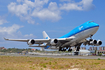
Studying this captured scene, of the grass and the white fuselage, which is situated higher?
the white fuselage

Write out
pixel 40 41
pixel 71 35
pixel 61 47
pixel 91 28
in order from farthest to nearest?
pixel 61 47 → pixel 40 41 → pixel 71 35 → pixel 91 28

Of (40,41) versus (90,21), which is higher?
(90,21)

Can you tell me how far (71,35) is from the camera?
1784 inches

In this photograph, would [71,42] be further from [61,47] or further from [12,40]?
[12,40]

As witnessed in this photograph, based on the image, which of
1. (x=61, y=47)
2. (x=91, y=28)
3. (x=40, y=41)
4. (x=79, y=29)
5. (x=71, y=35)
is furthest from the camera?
(x=61, y=47)

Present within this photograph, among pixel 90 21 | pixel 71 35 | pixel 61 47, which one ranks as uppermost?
pixel 90 21

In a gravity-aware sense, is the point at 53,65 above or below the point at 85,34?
below

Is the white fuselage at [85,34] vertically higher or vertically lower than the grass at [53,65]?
higher

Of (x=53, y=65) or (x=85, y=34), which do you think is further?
(x=85, y=34)

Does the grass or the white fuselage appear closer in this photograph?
the grass

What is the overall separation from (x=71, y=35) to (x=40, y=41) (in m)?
10.7

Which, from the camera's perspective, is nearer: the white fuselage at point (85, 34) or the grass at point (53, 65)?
the grass at point (53, 65)

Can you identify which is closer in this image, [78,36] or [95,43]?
[78,36]

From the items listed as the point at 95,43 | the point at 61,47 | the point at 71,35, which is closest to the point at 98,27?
the point at 71,35
